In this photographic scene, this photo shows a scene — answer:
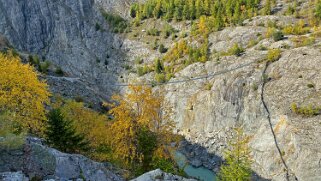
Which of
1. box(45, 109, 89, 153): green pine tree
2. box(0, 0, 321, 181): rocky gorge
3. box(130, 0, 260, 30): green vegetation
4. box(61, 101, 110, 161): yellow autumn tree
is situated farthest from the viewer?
box(130, 0, 260, 30): green vegetation

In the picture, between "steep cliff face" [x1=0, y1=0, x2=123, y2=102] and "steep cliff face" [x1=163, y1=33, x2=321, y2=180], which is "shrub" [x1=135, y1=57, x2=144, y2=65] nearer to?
"steep cliff face" [x1=0, y1=0, x2=123, y2=102]

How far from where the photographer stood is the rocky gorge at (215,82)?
4959cm

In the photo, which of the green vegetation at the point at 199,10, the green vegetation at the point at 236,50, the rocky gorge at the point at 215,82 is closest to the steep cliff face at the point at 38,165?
the rocky gorge at the point at 215,82

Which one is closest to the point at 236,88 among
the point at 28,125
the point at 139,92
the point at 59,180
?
the point at 139,92

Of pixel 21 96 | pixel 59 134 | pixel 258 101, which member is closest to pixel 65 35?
pixel 258 101

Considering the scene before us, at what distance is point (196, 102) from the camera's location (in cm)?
6650

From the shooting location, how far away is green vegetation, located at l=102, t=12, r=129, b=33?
316ft

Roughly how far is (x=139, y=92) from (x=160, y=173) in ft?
49.4

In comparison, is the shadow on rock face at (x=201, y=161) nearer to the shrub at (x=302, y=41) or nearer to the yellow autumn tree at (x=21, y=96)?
the shrub at (x=302, y=41)

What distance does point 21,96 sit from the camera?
28.6 meters

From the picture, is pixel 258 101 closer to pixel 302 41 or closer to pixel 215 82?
pixel 215 82

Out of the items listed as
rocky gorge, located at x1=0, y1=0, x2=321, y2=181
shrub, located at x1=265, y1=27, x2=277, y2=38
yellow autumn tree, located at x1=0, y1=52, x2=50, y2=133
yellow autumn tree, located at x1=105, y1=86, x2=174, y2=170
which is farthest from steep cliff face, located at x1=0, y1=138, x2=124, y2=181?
shrub, located at x1=265, y1=27, x2=277, y2=38

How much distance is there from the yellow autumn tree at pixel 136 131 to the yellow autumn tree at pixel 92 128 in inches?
104

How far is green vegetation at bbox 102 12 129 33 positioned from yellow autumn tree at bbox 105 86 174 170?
6665 cm
